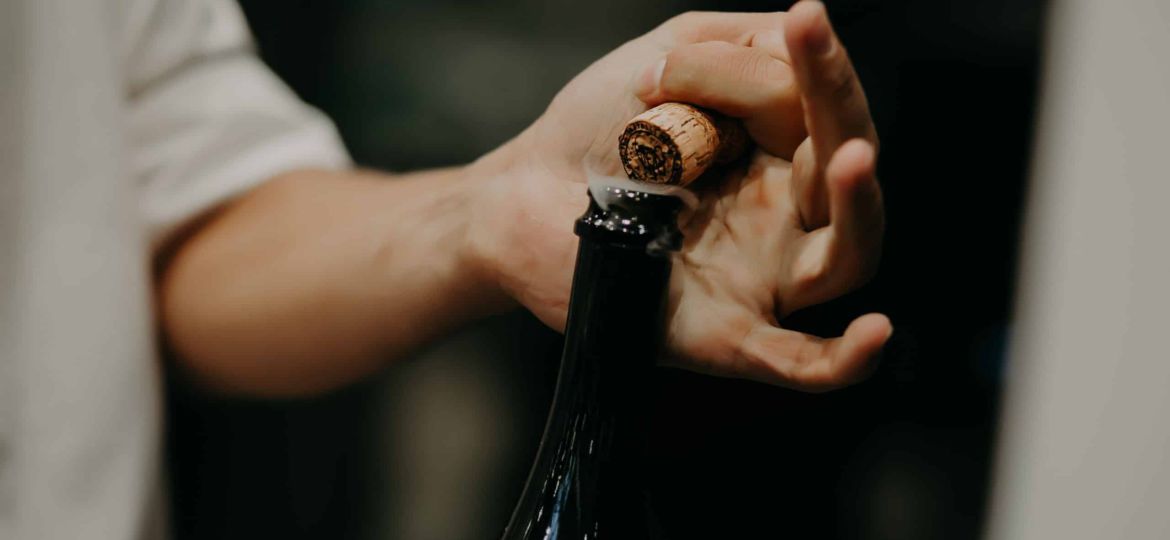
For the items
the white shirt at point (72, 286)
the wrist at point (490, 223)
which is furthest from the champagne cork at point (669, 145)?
the white shirt at point (72, 286)

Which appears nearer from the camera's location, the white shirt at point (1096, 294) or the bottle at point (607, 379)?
the bottle at point (607, 379)

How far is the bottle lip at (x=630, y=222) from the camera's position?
10.6 inches

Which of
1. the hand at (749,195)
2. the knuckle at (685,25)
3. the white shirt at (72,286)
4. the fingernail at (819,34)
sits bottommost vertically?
the white shirt at (72,286)

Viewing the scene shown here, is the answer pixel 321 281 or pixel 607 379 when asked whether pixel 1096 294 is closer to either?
pixel 607 379

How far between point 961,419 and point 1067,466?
8cm

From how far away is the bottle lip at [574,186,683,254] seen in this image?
0.88 ft

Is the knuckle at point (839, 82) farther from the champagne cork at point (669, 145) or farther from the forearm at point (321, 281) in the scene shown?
the forearm at point (321, 281)

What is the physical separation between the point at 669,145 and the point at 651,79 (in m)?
0.06

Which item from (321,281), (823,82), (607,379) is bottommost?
(321,281)

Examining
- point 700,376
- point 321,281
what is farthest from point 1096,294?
point 321,281

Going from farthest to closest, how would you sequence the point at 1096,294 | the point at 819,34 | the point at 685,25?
the point at 1096,294, the point at 685,25, the point at 819,34

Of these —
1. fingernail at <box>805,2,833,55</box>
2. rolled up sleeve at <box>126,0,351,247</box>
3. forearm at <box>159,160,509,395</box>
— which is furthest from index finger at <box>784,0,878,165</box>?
rolled up sleeve at <box>126,0,351,247</box>

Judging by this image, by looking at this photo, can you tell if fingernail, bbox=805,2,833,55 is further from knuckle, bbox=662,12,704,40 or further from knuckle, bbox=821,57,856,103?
knuckle, bbox=662,12,704,40

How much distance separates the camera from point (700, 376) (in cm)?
40
